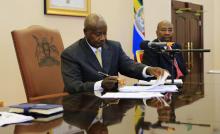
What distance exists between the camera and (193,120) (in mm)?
1274

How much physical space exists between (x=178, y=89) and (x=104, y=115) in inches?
37.9

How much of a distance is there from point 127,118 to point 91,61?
1.31m

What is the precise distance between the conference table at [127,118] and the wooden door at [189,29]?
458 cm

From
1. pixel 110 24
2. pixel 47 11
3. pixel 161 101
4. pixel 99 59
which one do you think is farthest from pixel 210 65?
pixel 161 101

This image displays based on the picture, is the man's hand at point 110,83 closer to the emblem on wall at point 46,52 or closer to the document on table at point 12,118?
the emblem on wall at point 46,52

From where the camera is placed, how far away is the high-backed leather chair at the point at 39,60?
8.27 feet

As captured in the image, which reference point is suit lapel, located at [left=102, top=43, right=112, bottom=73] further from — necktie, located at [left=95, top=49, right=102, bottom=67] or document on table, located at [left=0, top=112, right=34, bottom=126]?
document on table, located at [left=0, top=112, right=34, bottom=126]

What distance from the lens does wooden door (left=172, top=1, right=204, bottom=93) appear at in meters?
6.32

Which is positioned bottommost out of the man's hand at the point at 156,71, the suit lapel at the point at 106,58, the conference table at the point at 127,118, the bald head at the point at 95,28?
the conference table at the point at 127,118

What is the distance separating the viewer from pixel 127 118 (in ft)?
4.42

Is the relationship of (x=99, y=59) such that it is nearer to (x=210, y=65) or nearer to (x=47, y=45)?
(x=47, y=45)

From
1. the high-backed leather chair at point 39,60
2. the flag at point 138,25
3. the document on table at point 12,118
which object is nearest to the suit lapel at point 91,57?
the high-backed leather chair at point 39,60

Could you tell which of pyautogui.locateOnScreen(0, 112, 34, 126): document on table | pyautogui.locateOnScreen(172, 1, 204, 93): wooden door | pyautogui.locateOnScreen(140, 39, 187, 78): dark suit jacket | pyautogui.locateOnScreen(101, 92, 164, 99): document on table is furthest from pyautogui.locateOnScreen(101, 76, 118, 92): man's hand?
pyautogui.locateOnScreen(172, 1, 204, 93): wooden door

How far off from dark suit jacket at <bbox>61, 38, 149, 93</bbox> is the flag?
199 cm
